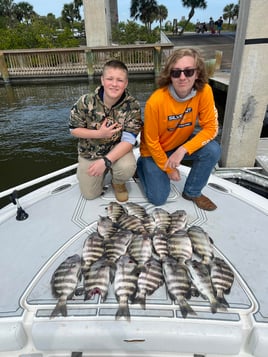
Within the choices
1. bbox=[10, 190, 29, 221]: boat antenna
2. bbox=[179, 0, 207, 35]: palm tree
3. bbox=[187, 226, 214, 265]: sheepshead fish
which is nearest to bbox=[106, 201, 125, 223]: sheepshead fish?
bbox=[187, 226, 214, 265]: sheepshead fish

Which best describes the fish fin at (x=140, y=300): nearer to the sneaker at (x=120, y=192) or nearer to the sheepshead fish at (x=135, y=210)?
the sheepshead fish at (x=135, y=210)

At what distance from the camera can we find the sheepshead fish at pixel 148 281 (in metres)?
1.70

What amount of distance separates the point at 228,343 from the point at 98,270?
0.92 m

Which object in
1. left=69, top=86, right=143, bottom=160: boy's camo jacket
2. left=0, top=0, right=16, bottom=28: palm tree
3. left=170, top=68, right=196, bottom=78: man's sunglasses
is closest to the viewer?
left=170, top=68, right=196, bottom=78: man's sunglasses

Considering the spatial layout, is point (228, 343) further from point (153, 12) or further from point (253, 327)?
point (153, 12)

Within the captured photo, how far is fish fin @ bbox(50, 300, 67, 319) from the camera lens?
5.32ft

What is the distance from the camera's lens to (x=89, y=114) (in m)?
2.55

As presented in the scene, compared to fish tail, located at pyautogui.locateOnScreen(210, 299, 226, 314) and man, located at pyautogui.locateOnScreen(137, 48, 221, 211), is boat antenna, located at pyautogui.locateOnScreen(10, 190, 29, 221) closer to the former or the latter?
man, located at pyautogui.locateOnScreen(137, 48, 221, 211)

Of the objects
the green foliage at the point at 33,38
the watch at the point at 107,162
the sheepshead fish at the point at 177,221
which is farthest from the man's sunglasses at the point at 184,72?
the green foliage at the point at 33,38

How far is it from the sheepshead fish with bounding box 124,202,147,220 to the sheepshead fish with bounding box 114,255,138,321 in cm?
62

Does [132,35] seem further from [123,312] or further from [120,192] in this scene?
[123,312]

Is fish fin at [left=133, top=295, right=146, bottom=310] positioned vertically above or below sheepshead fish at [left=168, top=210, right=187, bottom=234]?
below

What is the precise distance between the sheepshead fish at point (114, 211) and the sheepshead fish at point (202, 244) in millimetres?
681

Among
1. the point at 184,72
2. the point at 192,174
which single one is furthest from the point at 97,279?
the point at 184,72
